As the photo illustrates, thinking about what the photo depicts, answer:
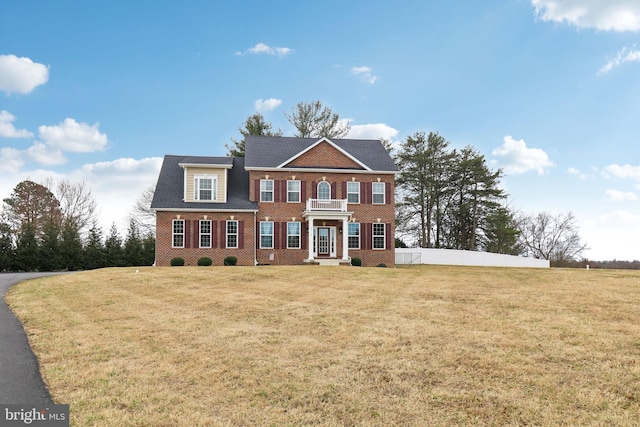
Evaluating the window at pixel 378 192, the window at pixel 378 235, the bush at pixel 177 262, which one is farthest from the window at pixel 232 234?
the window at pixel 378 192

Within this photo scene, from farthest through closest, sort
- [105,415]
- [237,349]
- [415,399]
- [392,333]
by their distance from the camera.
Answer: [392,333], [237,349], [415,399], [105,415]

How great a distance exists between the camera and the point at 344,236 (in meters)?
31.8

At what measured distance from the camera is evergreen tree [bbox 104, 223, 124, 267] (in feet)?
130

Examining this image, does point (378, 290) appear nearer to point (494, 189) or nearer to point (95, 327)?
point (95, 327)

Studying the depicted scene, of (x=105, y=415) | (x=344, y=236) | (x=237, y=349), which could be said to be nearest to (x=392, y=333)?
(x=237, y=349)

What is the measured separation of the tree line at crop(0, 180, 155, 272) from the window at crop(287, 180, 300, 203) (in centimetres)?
1503

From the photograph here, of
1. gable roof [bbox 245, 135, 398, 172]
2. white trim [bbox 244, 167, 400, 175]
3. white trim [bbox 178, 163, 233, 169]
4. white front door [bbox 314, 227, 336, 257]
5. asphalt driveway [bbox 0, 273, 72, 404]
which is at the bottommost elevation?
asphalt driveway [bbox 0, 273, 72, 404]

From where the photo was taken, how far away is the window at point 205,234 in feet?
103

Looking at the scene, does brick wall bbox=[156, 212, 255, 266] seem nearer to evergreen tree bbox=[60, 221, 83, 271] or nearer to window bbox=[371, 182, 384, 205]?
window bbox=[371, 182, 384, 205]

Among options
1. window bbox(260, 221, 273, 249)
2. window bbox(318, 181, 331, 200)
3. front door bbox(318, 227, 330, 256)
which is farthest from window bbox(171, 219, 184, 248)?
window bbox(318, 181, 331, 200)

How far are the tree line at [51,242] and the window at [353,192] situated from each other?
59.8ft

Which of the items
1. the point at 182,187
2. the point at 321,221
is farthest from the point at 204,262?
the point at 321,221

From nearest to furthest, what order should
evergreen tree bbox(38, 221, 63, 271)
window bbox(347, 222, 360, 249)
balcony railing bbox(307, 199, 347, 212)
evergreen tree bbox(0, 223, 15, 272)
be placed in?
1. balcony railing bbox(307, 199, 347, 212)
2. window bbox(347, 222, 360, 249)
3. evergreen tree bbox(0, 223, 15, 272)
4. evergreen tree bbox(38, 221, 63, 271)

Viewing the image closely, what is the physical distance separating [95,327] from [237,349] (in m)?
4.59
